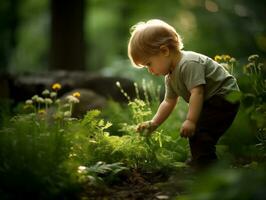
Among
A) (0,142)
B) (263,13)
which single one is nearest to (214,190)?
(0,142)

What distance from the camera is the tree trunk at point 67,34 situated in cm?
1192

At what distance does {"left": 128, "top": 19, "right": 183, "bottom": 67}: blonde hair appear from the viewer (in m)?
4.39

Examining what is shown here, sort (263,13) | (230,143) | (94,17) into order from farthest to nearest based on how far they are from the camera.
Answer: (94,17) < (263,13) < (230,143)

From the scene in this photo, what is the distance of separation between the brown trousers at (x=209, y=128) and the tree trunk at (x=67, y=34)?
25.8 feet

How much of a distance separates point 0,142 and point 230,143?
7.89 feet

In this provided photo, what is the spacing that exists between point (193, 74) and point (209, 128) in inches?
18.5

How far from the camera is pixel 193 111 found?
13.9 ft

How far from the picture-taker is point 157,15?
18141mm

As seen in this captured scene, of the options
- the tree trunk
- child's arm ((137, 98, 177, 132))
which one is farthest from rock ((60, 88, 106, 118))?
the tree trunk

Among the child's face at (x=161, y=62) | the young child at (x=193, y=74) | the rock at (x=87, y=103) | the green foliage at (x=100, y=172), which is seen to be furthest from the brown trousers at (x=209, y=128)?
the rock at (x=87, y=103)

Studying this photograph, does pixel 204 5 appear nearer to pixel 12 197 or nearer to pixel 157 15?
pixel 157 15

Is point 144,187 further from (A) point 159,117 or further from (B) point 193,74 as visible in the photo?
(B) point 193,74

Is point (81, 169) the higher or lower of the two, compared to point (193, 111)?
lower

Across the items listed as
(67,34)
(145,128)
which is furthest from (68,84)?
(145,128)
